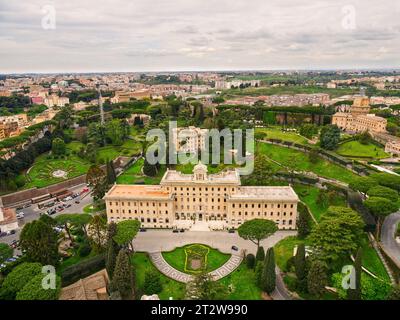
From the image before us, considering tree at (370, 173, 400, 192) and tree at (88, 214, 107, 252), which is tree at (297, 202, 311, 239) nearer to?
tree at (370, 173, 400, 192)

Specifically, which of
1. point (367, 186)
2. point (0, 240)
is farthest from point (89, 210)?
point (367, 186)

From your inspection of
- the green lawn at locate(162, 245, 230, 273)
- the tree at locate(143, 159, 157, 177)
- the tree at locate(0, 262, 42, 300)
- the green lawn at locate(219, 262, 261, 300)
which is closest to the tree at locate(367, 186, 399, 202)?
the green lawn at locate(219, 262, 261, 300)

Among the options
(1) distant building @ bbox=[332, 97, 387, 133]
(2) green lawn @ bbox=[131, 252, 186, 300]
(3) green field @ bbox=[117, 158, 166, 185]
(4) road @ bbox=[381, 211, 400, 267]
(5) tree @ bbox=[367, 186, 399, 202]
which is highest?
(1) distant building @ bbox=[332, 97, 387, 133]

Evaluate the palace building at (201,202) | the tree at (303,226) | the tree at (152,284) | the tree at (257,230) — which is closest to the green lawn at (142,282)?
the tree at (152,284)

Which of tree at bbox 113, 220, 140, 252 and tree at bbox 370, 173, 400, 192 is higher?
tree at bbox 370, 173, 400, 192

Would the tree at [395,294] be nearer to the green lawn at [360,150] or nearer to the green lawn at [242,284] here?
the green lawn at [242,284]

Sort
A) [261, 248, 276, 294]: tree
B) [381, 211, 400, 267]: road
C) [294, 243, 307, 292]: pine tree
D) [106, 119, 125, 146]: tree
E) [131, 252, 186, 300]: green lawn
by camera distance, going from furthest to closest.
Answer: [106, 119, 125, 146]: tree → [381, 211, 400, 267]: road → [131, 252, 186, 300]: green lawn → [294, 243, 307, 292]: pine tree → [261, 248, 276, 294]: tree

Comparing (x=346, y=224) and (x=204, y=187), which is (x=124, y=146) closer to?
(x=204, y=187)

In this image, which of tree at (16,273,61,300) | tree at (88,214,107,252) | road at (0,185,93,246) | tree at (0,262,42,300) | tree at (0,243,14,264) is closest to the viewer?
tree at (16,273,61,300)

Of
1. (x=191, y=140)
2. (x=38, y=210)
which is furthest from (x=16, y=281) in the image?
(x=191, y=140)

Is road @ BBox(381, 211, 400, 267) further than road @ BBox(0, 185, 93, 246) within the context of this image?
No
